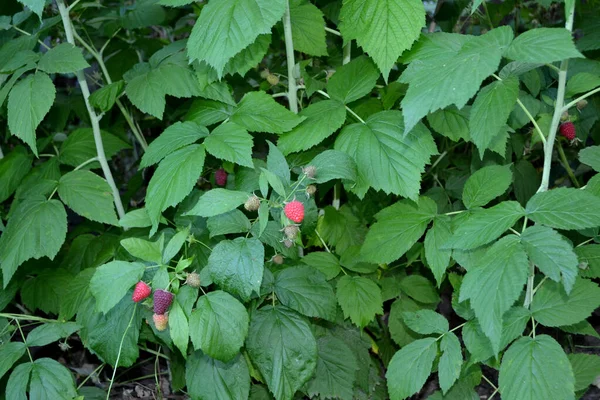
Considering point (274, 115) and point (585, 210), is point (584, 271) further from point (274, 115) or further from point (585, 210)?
point (274, 115)

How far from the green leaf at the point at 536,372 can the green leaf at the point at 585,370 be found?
1.05ft

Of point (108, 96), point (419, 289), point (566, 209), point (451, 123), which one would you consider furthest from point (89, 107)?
point (566, 209)

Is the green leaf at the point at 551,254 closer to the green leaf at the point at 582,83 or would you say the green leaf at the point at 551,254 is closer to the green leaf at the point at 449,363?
the green leaf at the point at 449,363

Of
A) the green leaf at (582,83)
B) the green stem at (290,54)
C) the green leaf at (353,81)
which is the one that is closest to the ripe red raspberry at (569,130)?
the green leaf at (582,83)

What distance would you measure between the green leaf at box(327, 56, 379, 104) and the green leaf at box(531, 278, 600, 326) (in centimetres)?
78

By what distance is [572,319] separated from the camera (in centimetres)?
159

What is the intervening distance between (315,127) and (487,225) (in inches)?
23.4

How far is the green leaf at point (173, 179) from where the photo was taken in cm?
163

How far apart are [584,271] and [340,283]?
0.74 metres

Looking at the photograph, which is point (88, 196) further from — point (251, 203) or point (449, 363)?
point (449, 363)

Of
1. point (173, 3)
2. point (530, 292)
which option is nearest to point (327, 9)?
point (173, 3)

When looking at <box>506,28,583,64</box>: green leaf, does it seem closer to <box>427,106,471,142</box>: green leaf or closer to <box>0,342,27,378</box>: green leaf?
<box>427,106,471,142</box>: green leaf

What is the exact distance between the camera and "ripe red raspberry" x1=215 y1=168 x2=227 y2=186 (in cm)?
212

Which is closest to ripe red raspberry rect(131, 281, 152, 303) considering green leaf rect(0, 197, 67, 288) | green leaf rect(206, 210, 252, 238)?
green leaf rect(206, 210, 252, 238)
